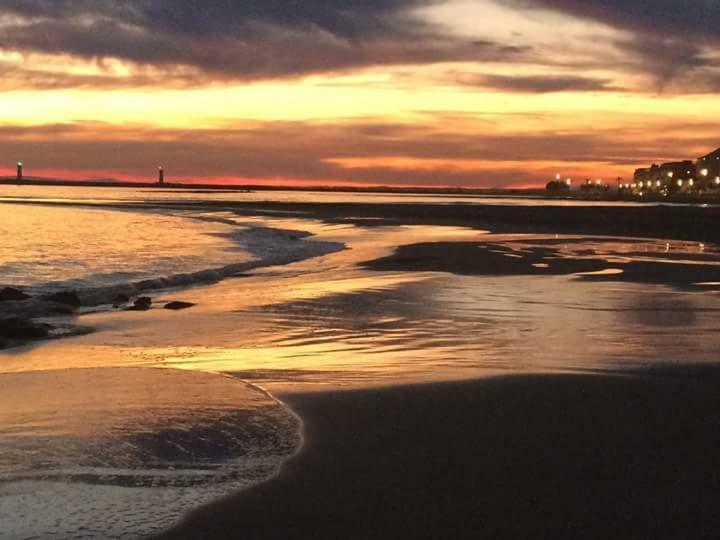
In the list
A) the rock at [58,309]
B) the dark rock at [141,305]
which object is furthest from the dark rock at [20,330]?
the dark rock at [141,305]

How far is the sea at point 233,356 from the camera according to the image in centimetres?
593

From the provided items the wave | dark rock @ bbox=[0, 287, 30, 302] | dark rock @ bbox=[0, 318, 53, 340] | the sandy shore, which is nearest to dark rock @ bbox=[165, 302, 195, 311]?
the wave

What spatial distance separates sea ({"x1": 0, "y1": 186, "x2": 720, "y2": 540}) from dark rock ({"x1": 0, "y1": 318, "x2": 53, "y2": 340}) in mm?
329

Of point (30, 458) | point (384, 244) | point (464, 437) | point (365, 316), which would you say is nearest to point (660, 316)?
point (365, 316)

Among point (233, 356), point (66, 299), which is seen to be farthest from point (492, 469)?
point (66, 299)

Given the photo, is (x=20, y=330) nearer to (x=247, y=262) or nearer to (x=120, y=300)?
(x=120, y=300)

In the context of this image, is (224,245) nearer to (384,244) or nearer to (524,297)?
(384,244)

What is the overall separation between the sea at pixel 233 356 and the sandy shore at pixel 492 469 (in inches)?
14.3

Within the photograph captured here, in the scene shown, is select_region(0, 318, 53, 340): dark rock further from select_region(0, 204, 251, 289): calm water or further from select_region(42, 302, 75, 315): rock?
select_region(0, 204, 251, 289): calm water

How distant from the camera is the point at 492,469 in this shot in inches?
240

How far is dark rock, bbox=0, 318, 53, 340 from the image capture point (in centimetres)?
1189

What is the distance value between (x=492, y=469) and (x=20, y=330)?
25.4ft

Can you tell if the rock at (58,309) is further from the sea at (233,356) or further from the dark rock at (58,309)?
the sea at (233,356)

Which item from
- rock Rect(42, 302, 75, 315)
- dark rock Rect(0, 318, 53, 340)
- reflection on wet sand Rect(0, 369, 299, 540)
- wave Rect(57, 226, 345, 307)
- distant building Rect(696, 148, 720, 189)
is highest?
distant building Rect(696, 148, 720, 189)
